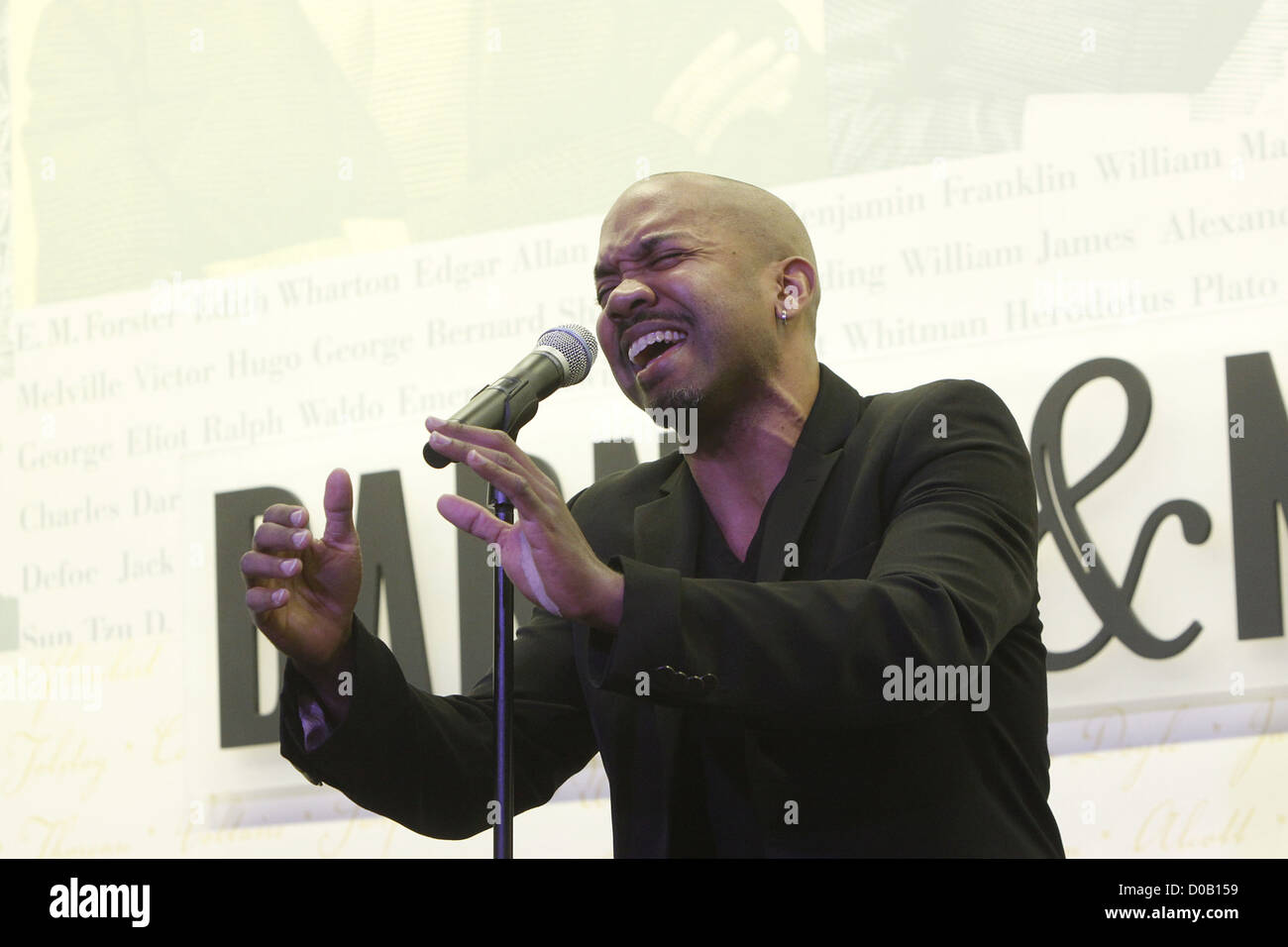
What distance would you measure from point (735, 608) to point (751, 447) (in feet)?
2.09

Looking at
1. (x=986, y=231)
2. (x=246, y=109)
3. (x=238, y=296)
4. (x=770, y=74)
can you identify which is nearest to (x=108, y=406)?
(x=238, y=296)

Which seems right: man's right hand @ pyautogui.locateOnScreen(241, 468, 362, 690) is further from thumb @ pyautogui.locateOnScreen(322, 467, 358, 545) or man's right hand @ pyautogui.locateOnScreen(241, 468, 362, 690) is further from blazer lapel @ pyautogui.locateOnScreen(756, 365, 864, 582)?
blazer lapel @ pyautogui.locateOnScreen(756, 365, 864, 582)

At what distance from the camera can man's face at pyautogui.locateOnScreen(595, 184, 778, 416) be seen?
2.09 m

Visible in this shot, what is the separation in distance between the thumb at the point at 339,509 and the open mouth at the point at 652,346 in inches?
19.8

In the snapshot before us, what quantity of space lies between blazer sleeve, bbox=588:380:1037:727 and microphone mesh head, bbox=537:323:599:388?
29cm

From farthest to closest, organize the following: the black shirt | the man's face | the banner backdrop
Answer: the banner backdrop < the man's face < the black shirt

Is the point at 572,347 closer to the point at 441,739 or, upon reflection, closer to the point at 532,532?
the point at 532,532

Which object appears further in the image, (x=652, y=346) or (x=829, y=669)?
(x=652, y=346)

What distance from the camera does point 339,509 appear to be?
5.74 ft

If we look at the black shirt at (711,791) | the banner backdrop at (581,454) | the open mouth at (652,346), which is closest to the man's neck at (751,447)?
the open mouth at (652,346)

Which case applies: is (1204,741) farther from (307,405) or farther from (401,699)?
(307,405)

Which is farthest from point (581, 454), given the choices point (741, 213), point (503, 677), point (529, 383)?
point (503, 677)

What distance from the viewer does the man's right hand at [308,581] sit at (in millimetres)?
1715

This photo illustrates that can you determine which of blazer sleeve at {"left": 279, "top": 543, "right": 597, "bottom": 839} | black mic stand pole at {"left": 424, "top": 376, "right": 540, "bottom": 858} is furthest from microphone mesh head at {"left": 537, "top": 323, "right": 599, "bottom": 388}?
blazer sleeve at {"left": 279, "top": 543, "right": 597, "bottom": 839}
